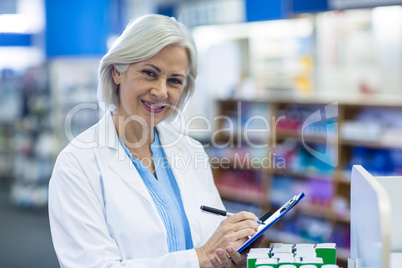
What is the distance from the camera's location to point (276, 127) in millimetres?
5707

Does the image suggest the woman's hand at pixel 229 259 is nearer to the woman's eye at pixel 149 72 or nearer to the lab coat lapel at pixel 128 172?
the lab coat lapel at pixel 128 172

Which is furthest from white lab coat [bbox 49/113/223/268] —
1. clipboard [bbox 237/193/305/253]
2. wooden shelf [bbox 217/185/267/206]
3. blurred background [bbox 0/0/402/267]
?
wooden shelf [bbox 217/185/267/206]

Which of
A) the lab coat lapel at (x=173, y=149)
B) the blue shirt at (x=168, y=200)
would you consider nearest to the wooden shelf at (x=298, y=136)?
the lab coat lapel at (x=173, y=149)

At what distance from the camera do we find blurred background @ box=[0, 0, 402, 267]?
16.5 feet

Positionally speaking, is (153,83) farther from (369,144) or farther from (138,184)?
(369,144)

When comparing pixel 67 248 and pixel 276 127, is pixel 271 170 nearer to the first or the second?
pixel 276 127

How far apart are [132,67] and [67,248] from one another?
2.54ft

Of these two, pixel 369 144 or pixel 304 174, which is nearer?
pixel 369 144

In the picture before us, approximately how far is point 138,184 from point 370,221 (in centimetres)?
100

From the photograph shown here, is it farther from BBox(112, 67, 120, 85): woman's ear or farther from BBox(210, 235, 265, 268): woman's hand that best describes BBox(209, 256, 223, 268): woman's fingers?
BBox(112, 67, 120, 85): woman's ear

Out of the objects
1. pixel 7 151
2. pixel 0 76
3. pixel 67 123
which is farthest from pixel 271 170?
pixel 7 151

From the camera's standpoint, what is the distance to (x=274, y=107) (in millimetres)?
5707

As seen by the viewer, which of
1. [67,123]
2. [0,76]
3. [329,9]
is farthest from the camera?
[0,76]
